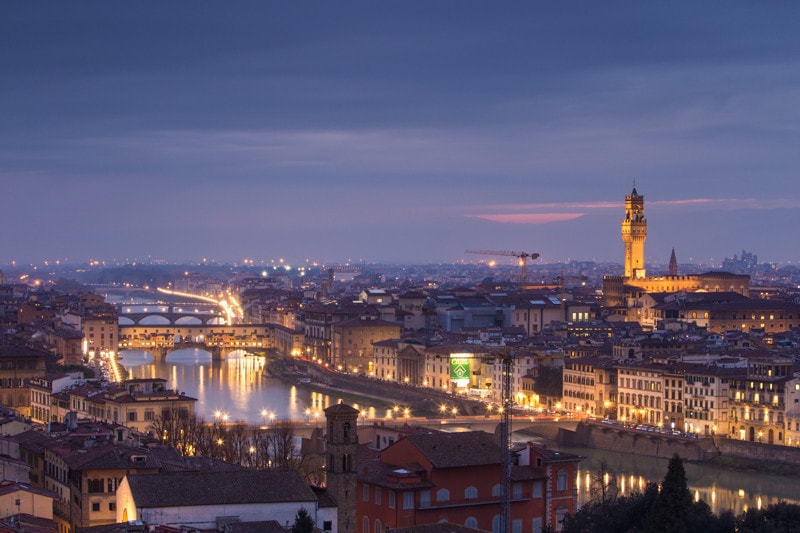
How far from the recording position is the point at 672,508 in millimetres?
13438

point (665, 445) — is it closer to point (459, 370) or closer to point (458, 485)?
point (459, 370)

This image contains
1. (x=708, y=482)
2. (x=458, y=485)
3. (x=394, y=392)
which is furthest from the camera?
(x=394, y=392)

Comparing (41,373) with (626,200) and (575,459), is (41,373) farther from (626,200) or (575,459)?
(626,200)

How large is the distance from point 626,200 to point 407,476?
45653 millimetres

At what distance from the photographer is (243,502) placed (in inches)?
493

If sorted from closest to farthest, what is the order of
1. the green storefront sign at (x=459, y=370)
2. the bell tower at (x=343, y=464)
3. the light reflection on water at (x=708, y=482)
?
the bell tower at (x=343, y=464) → the light reflection on water at (x=708, y=482) → the green storefront sign at (x=459, y=370)

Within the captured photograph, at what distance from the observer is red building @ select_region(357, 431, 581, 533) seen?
15141mm

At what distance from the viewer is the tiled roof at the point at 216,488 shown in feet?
40.8

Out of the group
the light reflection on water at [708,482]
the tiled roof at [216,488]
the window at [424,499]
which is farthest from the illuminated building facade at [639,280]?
the tiled roof at [216,488]

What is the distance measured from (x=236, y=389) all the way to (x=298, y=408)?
4.72 meters

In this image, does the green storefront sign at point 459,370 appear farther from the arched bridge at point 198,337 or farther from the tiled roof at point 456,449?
the tiled roof at point 456,449

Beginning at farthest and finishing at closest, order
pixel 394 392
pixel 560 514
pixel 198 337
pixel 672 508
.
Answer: pixel 198 337 → pixel 394 392 → pixel 560 514 → pixel 672 508

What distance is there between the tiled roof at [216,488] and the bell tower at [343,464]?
2.33ft

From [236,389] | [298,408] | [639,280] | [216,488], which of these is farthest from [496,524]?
[639,280]
